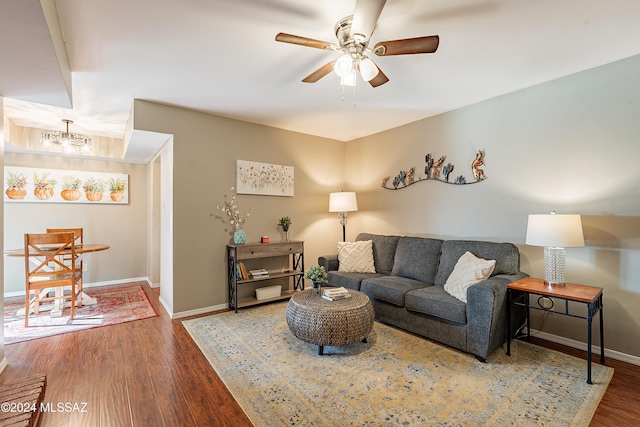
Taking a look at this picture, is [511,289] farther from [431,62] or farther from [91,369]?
[91,369]

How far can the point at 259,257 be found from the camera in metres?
3.99

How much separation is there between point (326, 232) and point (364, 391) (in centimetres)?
311

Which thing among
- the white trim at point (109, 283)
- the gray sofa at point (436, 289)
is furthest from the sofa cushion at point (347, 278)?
the white trim at point (109, 283)

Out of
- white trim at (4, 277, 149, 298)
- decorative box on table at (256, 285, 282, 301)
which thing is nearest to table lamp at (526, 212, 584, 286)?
decorative box on table at (256, 285, 282, 301)

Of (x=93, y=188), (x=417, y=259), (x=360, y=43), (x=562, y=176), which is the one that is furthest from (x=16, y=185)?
(x=562, y=176)

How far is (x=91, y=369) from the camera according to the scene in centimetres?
236

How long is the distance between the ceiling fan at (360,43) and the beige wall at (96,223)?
15.7 ft

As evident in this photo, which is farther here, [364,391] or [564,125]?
[564,125]

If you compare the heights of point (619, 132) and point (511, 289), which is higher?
point (619, 132)

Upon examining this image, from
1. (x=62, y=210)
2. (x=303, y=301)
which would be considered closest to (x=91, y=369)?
(x=303, y=301)

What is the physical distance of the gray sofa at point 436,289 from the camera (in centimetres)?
244

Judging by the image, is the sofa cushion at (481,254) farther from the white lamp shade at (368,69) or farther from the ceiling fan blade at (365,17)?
the ceiling fan blade at (365,17)

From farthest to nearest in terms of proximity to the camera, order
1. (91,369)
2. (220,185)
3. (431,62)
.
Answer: (220,185)
(431,62)
(91,369)

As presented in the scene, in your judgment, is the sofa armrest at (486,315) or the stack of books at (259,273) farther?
the stack of books at (259,273)
